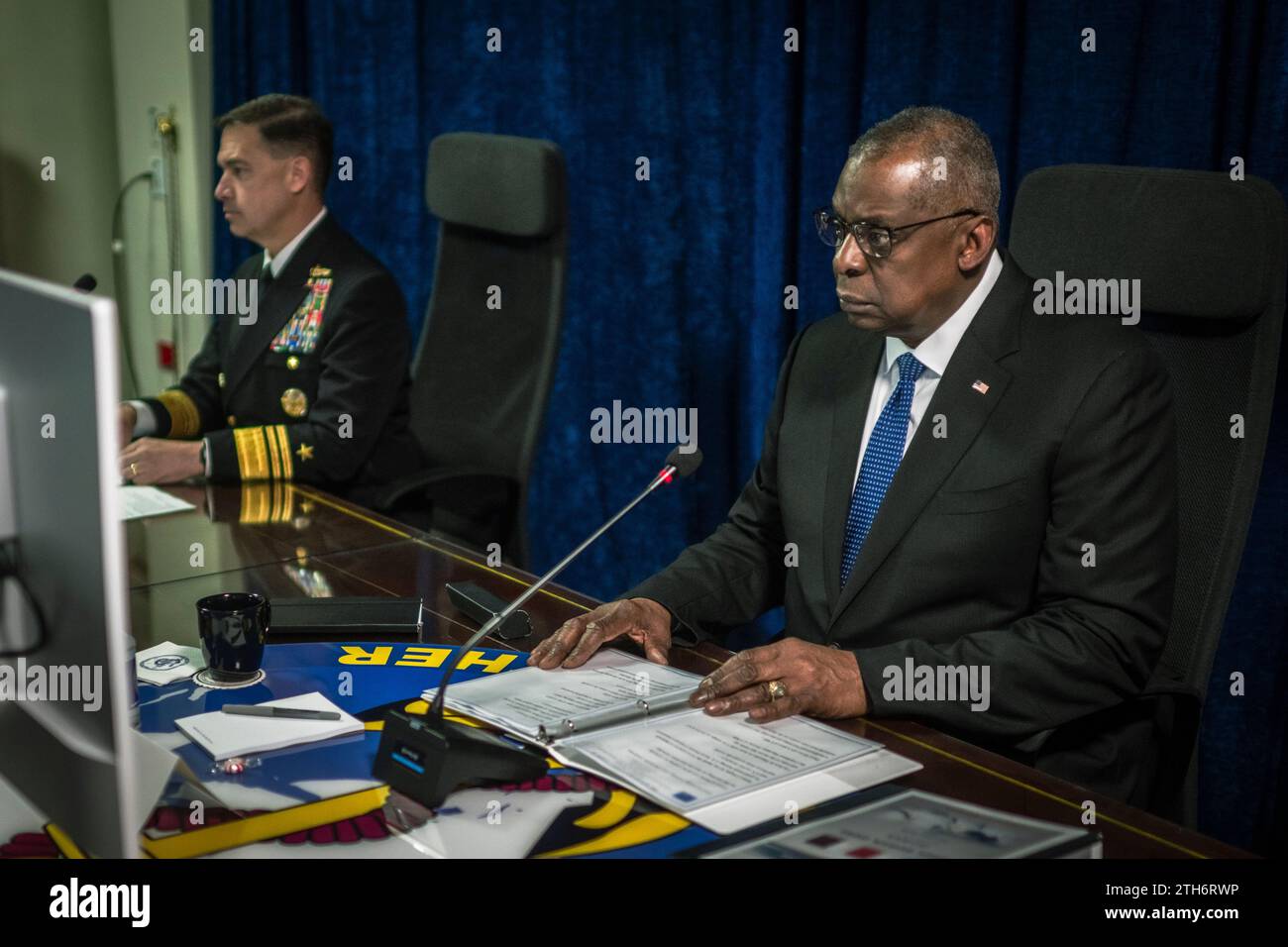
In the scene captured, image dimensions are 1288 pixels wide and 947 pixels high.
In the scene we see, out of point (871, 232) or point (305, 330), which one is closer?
point (871, 232)

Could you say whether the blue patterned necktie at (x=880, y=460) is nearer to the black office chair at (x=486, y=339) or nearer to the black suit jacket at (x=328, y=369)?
the black office chair at (x=486, y=339)

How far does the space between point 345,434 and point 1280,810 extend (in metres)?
1.76

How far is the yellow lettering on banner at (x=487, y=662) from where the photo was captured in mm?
1482

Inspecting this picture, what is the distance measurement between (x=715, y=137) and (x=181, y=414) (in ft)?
4.28

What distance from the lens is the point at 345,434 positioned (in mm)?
2545

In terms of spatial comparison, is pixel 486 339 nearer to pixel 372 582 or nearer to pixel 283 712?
pixel 372 582

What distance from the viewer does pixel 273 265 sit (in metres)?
2.75

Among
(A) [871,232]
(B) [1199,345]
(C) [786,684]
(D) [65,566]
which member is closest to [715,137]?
(A) [871,232]

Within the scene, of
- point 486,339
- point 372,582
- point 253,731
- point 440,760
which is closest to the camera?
point 440,760

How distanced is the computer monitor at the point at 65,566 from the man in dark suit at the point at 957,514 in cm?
61

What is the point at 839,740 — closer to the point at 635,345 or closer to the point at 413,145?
the point at 635,345

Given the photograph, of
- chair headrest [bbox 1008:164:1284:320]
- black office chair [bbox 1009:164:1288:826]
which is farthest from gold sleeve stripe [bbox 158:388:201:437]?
black office chair [bbox 1009:164:1288:826]

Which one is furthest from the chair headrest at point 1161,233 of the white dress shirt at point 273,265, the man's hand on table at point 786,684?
the white dress shirt at point 273,265
